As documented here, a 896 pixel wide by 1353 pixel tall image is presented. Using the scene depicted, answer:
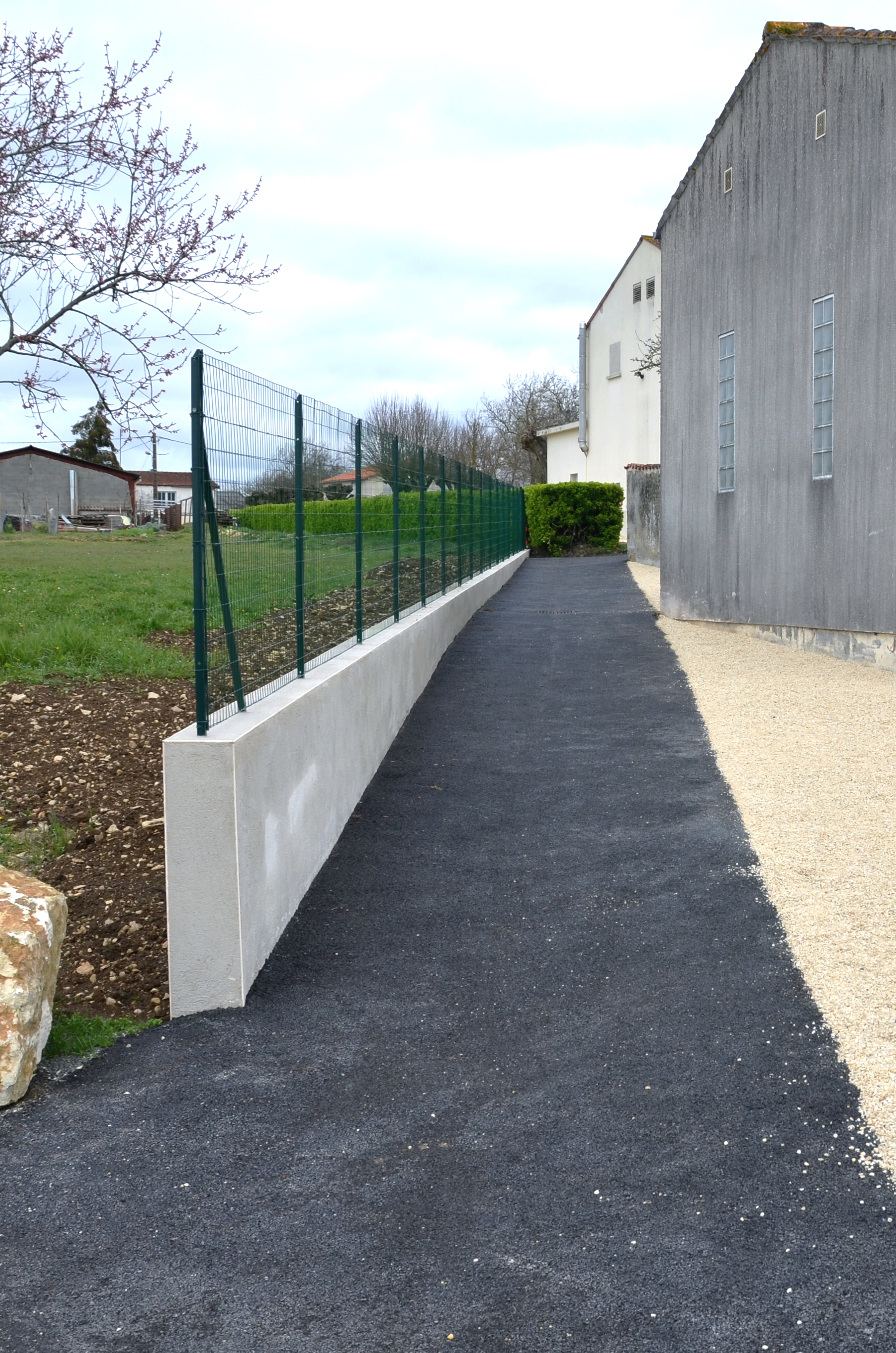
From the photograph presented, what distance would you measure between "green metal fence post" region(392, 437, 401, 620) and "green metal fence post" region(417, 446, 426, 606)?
1357 millimetres

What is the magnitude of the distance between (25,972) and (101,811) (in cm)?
304

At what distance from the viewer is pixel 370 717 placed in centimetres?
787

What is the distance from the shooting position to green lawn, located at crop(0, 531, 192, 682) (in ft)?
33.0

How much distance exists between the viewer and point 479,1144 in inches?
147

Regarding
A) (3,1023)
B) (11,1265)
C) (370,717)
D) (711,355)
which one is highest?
(711,355)

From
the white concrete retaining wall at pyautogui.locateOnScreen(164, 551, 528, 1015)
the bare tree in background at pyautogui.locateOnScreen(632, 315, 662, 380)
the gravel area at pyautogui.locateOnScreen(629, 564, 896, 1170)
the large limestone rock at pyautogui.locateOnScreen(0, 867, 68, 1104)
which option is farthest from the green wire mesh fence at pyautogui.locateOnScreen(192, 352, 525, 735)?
the bare tree in background at pyautogui.locateOnScreen(632, 315, 662, 380)

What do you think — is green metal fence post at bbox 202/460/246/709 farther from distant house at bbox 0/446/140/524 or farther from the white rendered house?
distant house at bbox 0/446/140/524

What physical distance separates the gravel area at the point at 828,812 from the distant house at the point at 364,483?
3076mm

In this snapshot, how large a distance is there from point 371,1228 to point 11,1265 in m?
0.95

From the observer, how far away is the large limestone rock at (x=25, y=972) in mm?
3984

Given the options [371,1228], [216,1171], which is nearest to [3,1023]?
[216,1171]

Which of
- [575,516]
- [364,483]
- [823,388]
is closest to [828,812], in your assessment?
[364,483]

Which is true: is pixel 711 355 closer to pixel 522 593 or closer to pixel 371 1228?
pixel 522 593

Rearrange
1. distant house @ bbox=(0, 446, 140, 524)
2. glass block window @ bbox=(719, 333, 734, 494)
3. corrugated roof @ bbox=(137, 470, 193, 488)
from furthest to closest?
1. corrugated roof @ bbox=(137, 470, 193, 488)
2. distant house @ bbox=(0, 446, 140, 524)
3. glass block window @ bbox=(719, 333, 734, 494)
